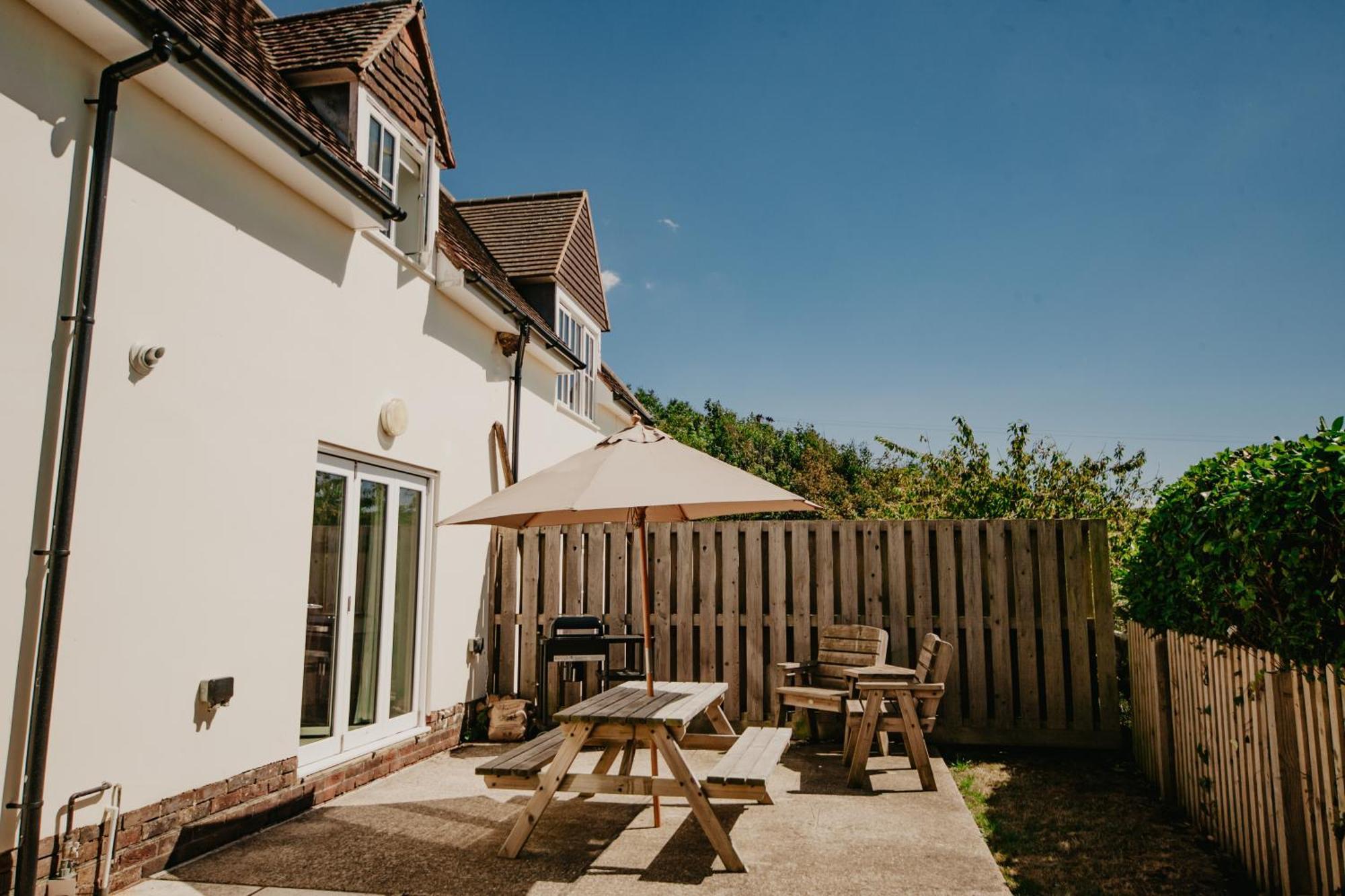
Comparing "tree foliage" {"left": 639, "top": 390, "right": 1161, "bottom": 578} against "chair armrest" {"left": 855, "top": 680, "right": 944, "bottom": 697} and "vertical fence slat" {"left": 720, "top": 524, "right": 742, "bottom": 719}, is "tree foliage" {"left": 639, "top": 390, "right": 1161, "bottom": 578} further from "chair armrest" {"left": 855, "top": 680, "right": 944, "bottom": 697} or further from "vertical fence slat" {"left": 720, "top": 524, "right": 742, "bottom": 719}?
"chair armrest" {"left": 855, "top": 680, "right": 944, "bottom": 697}

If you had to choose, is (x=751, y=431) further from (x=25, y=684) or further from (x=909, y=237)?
(x=25, y=684)

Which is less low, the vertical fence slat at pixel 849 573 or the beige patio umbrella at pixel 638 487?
the beige patio umbrella at pixel 638 487

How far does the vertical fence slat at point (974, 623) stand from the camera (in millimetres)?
7117

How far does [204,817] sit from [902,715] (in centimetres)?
449

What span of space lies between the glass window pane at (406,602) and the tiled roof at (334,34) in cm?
365

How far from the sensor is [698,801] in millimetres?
3982

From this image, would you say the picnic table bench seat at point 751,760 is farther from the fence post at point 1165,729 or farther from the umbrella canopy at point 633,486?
the fence post at point 1165,729

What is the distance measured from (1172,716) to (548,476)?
453cm

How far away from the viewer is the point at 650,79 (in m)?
10.1

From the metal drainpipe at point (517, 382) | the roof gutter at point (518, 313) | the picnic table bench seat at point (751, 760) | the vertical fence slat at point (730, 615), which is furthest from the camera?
the metal drainpipe at point (517, 382)

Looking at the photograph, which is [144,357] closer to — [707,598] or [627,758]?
[627,758]

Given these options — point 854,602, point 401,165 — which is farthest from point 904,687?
point 401,165

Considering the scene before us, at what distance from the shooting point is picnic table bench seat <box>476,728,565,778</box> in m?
3.99

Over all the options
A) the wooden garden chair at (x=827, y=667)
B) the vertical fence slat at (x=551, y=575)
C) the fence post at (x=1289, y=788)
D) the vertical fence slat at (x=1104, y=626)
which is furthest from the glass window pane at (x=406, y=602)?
the vertical fence slat at (x=1104, y=626)
